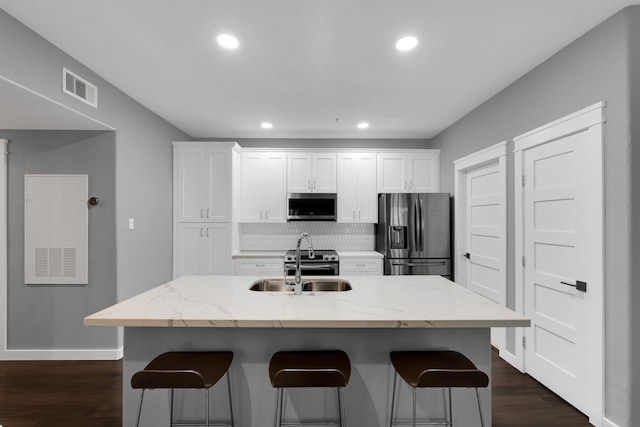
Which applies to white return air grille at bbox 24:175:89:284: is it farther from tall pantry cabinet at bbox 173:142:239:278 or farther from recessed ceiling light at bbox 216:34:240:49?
recessed ceiling light at bbox 216:34:240:49

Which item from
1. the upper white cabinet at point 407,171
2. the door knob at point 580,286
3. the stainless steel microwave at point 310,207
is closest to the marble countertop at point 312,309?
the door knob at point 580,286

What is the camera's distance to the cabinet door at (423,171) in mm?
4945

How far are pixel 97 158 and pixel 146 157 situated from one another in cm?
64

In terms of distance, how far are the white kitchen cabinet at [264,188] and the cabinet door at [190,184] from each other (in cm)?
62

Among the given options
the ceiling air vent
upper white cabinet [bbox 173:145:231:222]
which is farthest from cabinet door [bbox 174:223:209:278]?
the ceiling air vent

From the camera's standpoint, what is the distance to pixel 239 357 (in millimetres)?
1897

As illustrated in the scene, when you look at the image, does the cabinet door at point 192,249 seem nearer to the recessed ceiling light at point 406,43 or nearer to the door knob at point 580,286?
the recessed ceiling light at point 406,43

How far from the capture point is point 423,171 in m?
4.95

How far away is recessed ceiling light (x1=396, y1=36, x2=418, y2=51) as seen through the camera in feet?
7.56

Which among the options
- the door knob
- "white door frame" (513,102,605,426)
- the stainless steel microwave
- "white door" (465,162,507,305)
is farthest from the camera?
the stainless steel microwave

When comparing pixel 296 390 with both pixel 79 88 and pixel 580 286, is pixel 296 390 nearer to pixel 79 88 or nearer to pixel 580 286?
pixel 580 286

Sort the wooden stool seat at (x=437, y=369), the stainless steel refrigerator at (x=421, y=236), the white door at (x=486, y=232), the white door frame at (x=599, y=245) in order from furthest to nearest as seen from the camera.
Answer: the stainless steel refrigerator at (x=421, y=236)
the white door at (x=486, y=232)
the white door frame at (x=599, y=245)
the wooden stool seat at (x=437, y=369)

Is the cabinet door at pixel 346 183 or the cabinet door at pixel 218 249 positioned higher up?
the cabinet door at pixel 346 183

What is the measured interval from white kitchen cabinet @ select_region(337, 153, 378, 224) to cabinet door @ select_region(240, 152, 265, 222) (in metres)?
1.18
